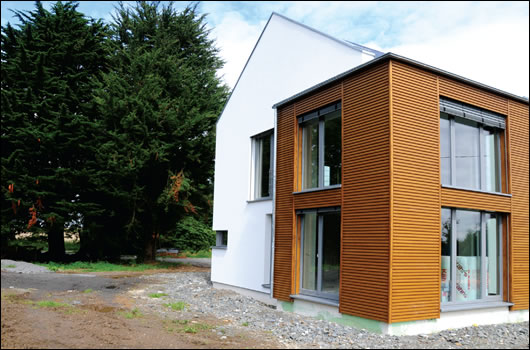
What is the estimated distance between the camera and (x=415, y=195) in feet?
27.7

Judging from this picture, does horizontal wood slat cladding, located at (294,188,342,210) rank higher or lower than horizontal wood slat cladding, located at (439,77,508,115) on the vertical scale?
lower

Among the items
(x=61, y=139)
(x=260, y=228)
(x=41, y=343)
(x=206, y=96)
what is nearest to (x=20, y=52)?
(x=61, y=139)

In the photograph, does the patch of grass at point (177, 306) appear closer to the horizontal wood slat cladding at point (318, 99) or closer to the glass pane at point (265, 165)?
the glass pane at point (265, 165)

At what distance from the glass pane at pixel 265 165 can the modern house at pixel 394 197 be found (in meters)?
0.50

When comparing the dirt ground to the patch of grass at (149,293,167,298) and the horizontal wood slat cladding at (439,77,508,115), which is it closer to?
the patch of grass at (149,293,167,298)

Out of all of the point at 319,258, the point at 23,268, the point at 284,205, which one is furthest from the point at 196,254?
the point at 319,258

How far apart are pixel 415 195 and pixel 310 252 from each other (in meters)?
2.93

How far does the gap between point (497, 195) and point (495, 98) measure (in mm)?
2213

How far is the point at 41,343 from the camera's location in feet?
20.8

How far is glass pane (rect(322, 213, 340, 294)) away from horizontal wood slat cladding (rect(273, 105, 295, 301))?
42.0 inches

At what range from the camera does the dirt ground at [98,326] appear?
21.8ft

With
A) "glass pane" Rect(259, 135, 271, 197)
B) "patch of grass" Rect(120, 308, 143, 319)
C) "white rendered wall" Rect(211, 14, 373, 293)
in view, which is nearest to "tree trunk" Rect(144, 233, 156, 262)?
"white rendered wall" Rect(211, 14, 373, 293)

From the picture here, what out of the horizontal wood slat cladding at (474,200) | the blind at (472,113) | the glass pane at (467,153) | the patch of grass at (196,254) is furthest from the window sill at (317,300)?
the patch of grass at (196,254)

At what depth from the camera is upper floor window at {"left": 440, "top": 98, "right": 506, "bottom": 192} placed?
9.37 m
